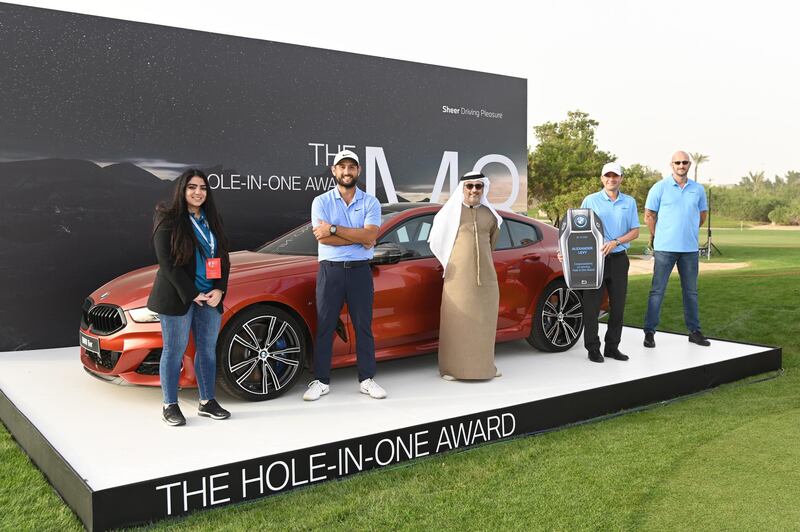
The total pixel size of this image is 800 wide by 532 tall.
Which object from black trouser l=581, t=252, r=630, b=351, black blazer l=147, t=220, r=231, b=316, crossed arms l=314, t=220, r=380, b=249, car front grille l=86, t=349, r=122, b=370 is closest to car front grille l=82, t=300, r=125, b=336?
car front grille l=86, t=349, r=122, b=370

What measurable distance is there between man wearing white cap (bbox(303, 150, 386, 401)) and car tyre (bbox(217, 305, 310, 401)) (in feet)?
0.55

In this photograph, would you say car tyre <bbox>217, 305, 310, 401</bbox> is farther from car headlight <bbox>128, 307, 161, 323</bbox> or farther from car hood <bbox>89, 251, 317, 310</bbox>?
car headlight <bbox>128, 307, 161, 323</bbox>

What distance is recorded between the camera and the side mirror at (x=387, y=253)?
486 centimetres

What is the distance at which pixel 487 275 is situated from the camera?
518 centimetres

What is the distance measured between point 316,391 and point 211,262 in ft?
4.01

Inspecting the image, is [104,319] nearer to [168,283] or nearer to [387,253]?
[168,283]

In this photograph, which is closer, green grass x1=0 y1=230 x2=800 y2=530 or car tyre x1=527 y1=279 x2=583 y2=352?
green grass x1=0 y1=230 x2=800 y2=530

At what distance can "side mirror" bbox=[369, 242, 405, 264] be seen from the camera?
4.86 metres

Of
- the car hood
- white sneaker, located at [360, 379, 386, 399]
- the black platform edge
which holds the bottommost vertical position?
the black platform edge

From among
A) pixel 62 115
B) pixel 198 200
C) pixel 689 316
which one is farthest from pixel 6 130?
pixel 689 316

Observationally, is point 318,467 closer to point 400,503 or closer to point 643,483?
point 400,503

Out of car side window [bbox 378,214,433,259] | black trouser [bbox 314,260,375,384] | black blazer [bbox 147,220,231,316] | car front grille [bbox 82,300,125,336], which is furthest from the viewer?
car side window [bbox 378,214,433,259]

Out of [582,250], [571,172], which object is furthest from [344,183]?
[571,172]

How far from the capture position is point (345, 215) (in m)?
4.68
